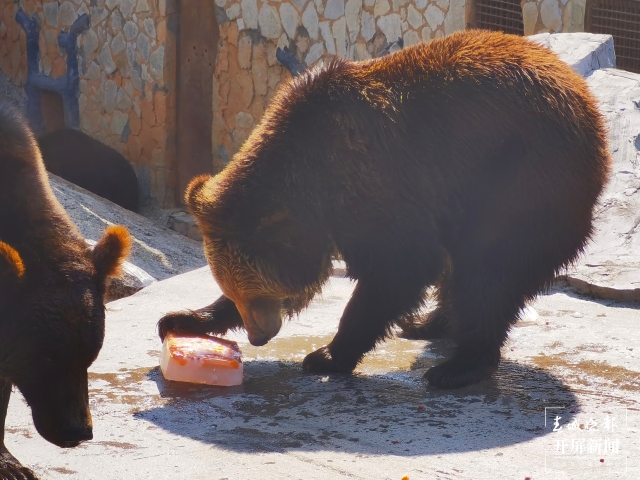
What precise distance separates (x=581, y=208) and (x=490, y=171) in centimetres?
44

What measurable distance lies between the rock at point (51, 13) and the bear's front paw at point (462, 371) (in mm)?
11105

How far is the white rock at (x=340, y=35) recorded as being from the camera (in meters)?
10.3

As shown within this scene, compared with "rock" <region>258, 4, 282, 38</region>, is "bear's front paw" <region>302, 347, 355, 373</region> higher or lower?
lower

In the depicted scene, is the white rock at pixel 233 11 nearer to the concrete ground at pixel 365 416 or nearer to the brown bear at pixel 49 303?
the concrete ground at pixel 365 416

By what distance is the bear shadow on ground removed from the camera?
10.9 feet

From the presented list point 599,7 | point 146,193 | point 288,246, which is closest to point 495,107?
point 288,246

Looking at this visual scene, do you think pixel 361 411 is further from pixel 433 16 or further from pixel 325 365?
pixel 433 16

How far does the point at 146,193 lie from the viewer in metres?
12.6

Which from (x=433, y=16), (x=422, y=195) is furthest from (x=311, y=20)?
(x=422, y=195)

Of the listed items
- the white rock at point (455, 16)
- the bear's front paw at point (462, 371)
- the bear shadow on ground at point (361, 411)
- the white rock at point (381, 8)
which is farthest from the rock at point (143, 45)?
the bear's front paw at point (462, 371)

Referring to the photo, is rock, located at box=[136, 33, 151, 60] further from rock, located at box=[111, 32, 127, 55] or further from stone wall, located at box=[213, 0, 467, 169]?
stone wall, located at box=[213, 0, 467, 169]

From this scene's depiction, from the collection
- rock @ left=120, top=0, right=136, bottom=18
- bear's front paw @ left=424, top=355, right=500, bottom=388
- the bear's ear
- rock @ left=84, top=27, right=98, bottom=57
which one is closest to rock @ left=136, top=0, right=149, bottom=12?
rock @ left=120, top=0, right=136, bottom=18

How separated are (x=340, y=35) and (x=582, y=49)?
3677 mm

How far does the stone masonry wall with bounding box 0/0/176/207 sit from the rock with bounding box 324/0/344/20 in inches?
97.3
